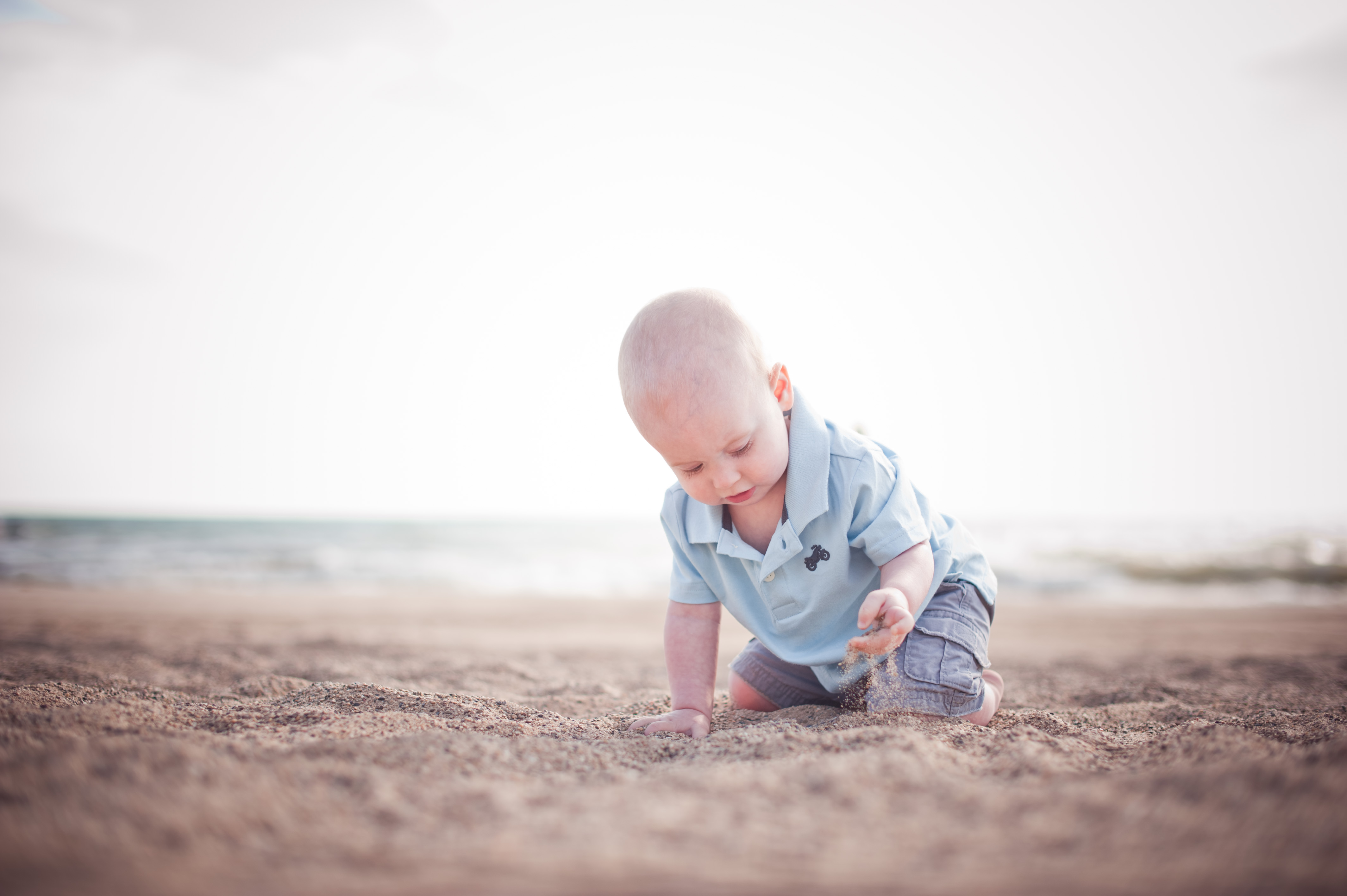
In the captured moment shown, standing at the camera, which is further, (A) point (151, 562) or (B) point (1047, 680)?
A: (A) point (151, 562)

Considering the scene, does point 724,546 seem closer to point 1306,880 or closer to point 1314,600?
point 1306,880

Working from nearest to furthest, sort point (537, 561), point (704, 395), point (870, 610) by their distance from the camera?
point (870, 610)
point (704, 395)
point (537, 561)

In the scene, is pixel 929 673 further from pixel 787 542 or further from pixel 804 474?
pixel 804 474

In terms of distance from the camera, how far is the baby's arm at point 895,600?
1678mm

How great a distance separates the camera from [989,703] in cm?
205

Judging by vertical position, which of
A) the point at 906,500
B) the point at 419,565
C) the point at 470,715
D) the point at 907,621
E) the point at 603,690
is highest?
the point at 906,500

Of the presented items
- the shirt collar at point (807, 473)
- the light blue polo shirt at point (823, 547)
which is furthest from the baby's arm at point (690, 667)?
the shirt collar at point (807, 473)

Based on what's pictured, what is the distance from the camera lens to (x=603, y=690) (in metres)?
2.96

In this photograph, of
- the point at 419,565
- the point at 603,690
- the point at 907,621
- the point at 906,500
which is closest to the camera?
the point at 907,621

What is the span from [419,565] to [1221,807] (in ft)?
51.5

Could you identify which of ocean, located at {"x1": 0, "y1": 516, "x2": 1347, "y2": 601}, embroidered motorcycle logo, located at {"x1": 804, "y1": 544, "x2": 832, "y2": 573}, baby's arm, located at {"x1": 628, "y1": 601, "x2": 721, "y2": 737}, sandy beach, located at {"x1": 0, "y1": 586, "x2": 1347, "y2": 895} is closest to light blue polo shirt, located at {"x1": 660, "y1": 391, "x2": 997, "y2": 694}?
embroidered motorcycle logo, located at {"x1": 804, "y1": 544, "x2": 832, "y2": 573}

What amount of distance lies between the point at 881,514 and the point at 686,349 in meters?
0.73

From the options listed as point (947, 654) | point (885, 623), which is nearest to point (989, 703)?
point (947, 654)

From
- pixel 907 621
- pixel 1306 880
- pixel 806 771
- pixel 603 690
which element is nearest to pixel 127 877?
pixel 806 771
